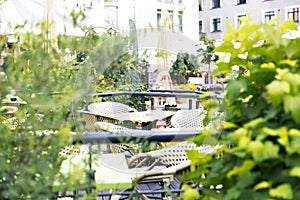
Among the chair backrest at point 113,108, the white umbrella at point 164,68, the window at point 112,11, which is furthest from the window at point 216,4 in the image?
the chair backrest at point 113,108

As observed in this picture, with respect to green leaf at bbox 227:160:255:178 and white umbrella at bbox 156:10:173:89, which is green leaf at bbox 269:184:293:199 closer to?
green leaf at bbox 227:160:255:178

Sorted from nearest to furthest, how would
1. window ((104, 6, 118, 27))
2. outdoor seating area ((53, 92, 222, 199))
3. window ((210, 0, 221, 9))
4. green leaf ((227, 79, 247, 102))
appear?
green leaf ((227, 79, 247, 102))
outdoor seating area ((53, 92, 222, 199))
window ((104, 6, 118, 27))
window ((210, 0, 221, 9))

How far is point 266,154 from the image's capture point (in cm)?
106

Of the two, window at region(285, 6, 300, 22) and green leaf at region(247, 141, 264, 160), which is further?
window at region(285, 6, 300, 22)

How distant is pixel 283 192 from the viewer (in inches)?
41.5

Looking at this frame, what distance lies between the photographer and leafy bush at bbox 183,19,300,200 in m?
1.08

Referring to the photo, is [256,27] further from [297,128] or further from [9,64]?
[9,64]

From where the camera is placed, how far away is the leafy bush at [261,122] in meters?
1.08

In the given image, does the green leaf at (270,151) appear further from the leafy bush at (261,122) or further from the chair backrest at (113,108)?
the chair backrest at (113,108)

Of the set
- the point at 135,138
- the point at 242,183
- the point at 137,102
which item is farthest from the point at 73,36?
the point at 137,102

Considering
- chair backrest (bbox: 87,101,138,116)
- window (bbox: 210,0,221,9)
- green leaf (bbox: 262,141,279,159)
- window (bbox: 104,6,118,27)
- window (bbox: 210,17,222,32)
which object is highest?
window (bbox: 210,0,221,9)

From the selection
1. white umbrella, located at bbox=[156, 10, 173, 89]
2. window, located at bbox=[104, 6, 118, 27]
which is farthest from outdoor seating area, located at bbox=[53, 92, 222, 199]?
window, located at bbox=[104, 6, 118, 27]

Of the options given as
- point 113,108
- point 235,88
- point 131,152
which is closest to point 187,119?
point 113,108

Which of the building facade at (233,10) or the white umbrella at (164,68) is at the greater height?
the building facade at (233,10)
